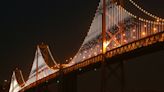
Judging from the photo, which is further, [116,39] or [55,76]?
[55,76]

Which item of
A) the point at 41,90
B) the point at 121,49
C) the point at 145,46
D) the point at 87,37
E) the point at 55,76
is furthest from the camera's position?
the point at 41,90

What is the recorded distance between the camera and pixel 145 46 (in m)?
42.9

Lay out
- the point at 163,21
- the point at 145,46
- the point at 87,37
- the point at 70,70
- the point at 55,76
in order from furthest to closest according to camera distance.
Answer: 1. the point at 55,76
2. the point at 70,70
3. the point at 87,37
4. the point at 145,46
5. the point at 163,21

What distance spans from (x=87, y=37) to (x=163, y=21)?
15098 millimetres

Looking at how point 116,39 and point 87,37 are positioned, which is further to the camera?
point 87,37

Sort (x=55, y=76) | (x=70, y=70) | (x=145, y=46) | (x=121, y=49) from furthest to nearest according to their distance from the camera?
(x=55, y=76)
(x=70, y=70)
(x=121, y=49)
(x=145, y=46)

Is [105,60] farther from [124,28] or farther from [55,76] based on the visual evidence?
[55,76]

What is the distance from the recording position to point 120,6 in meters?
48.6

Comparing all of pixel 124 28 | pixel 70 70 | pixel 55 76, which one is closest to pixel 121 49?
pixel 124 28

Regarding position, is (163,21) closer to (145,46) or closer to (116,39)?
(145,46)

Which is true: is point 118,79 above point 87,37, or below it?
below

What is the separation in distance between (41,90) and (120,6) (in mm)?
32544

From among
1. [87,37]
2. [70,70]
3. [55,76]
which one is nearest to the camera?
[87,37]

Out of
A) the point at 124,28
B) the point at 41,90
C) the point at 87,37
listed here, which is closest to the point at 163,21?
the point at 124,28
